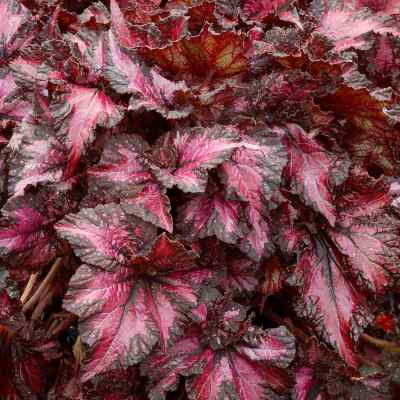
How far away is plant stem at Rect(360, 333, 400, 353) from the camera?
173 centimetres

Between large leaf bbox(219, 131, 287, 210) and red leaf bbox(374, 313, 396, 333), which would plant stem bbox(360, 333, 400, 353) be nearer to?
red leaf bbox(374, 313, 396, 333)

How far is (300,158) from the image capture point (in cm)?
165

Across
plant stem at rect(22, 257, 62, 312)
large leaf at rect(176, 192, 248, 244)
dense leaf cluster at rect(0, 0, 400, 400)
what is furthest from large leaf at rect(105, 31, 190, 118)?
plant stem at rect(22, 257, 62, 312)

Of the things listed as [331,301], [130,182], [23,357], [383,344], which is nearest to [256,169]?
[130,182]

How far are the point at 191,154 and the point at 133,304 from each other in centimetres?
44

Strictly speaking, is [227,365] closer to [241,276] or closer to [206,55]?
[241,276]

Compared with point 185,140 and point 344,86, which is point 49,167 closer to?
point 185,140

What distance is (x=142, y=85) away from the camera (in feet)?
4.95

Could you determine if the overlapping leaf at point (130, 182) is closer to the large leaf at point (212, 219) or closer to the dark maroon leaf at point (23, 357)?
the large leaf at point (212, 219)

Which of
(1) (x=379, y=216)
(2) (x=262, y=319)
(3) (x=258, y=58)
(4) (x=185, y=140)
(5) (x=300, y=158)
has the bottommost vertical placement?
(2) (x=262, y=319)

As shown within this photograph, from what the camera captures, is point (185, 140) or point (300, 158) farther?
point (300, 158)

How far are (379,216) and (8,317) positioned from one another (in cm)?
117

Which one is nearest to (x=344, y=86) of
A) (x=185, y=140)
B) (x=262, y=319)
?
(x=185, y=140)

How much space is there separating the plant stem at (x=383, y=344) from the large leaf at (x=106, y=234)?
88 centimetres
